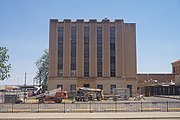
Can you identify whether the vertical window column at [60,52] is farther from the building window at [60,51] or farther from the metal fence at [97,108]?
the metal fence at [97,108]

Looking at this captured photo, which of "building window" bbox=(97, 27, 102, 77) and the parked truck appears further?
"building window" bbox=(97, 27, 102, 77)

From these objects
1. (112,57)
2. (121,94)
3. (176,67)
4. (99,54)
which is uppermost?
(99,54)

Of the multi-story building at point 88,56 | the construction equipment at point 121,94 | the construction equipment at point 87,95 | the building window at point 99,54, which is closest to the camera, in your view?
the construction equipment at point 87,95

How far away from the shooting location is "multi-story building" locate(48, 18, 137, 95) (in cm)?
6669

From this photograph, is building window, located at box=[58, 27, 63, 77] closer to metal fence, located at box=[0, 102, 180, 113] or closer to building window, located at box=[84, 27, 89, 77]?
building window, located at box=[84, 27, 89, 77]

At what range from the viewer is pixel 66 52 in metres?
67.4

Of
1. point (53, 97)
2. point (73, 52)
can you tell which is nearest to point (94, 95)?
point (53, 97)

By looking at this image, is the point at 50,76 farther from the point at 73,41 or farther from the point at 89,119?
the point at 89,119

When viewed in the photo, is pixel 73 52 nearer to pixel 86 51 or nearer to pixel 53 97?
pixel 86 51

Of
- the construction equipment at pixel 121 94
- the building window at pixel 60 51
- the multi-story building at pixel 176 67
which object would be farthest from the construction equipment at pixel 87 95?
the multi-story building at pixel 176 67

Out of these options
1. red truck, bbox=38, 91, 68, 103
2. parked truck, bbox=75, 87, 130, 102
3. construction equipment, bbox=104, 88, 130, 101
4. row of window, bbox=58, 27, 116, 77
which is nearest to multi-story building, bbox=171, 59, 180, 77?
row of window, bbox=58, 27, 116, 77

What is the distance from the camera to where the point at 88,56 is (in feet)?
222

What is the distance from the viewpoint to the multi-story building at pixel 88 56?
66688 millimetres

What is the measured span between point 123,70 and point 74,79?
1218 cm
